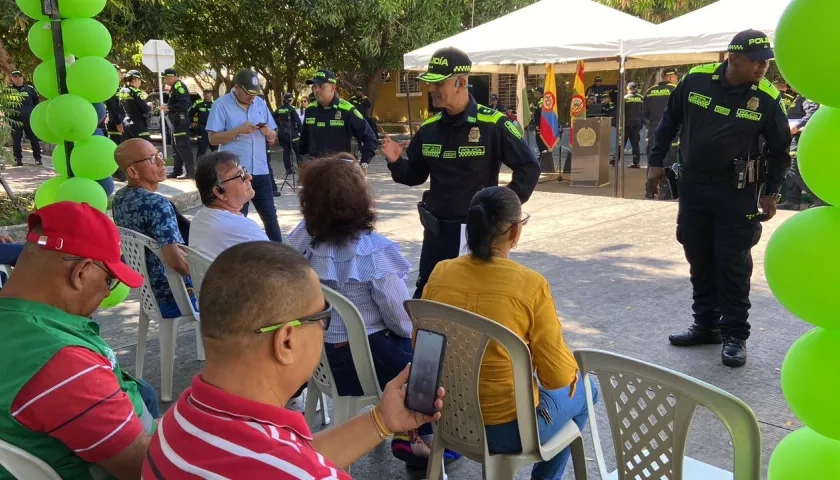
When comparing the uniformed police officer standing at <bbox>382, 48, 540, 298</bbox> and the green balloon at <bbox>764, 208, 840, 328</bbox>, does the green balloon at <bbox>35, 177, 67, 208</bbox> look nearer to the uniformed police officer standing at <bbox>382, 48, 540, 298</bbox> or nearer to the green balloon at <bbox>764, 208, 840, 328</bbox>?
the uniformed police officer standing at <bbox>382, 48, 540, 298</bbox>

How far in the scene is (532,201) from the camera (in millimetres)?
10852

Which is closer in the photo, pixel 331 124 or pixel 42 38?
pixel 42 38

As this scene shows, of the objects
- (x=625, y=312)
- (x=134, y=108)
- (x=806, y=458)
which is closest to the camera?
(x=806, y=458)

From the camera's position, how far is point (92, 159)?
13.8 ft

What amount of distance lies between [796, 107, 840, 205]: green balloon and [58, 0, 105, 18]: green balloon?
386 cm

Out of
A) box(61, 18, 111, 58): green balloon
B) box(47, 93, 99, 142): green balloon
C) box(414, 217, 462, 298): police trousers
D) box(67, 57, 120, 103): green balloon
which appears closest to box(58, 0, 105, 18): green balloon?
box(61, 18, 111, 58): green balloon

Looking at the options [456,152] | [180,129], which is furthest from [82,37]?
[180,129]

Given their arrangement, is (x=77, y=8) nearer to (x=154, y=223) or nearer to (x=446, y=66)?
(x=154, y=223)

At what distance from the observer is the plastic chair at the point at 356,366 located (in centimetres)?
279

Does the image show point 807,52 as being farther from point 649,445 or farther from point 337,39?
point 337,39

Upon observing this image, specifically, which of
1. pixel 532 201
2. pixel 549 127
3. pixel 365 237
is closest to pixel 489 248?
pixel 365 237

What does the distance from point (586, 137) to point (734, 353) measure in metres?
8.67

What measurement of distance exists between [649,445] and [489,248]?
0.87m

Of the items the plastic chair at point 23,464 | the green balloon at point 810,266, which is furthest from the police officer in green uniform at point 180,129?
the green balloon at point 810,266
